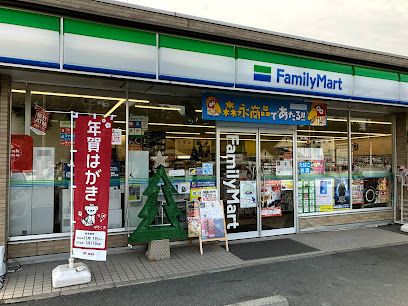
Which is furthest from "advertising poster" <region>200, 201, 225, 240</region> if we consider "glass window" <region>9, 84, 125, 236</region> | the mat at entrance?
"glass window" <region>9, 84, 125, 236</region>

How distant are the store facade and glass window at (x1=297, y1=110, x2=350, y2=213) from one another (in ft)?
0.11

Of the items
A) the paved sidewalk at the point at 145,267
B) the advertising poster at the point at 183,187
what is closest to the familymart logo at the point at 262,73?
the advertising poster at the point at 183,187

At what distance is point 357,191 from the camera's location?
10156 mm

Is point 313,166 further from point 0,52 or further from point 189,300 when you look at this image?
point 0,52

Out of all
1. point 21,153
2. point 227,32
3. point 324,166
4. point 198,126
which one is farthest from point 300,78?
point 21,153

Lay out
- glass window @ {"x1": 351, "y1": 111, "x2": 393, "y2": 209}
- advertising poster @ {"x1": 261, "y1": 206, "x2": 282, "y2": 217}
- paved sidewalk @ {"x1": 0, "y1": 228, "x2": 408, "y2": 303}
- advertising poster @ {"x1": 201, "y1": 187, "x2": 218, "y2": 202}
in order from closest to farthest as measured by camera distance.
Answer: paved sidewalk @ {"x1": 0, "y1": 228, "x2": 408, "y2": 303}
advertising poster @ {"x1": 201, "y1": 187, "x2": 218, "y2": 202}
advertising poster @ {"x1": 261, "y1": 206, "x2": 282, "y2": 217}
glass window @ {"x1": 351, "y1": 111, "x2": 393, "y2": 209}

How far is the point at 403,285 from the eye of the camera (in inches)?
219

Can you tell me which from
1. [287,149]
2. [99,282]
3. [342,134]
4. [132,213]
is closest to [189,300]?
[99,282]

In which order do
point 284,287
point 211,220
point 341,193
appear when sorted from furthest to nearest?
point 341,193
point 211,220
point 284,287

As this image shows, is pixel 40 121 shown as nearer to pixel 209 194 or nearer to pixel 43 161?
pixel 43 161

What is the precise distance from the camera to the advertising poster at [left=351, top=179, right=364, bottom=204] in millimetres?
10086

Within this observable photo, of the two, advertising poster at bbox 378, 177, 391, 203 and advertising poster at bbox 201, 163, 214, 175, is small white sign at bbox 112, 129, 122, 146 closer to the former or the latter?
advertising poster at bbox 201, 163, 214, 175

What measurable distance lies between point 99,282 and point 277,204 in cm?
476

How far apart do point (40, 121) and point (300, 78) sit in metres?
5.44
